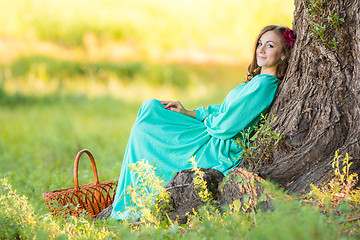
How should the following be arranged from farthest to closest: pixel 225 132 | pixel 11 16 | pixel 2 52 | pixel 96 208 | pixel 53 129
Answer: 1. pixel 11 16
2. pixel 2 52
3. pixel 53 129
4. pixel 96 208
5. pixel 225 132

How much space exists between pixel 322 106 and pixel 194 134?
979mm

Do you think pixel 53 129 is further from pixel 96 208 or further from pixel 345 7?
pixel 345 7

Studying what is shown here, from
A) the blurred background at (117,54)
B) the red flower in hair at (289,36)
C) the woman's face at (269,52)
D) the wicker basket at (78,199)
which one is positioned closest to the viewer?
the red flower in hair at (289,36)

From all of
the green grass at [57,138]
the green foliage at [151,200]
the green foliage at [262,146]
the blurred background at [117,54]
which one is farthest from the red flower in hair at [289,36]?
the blurred background at [117,54]

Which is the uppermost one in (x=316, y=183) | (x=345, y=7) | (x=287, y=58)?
(x=345, y=7)

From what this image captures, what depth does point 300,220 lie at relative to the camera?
1.78m

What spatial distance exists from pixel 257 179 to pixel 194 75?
863 centimetres

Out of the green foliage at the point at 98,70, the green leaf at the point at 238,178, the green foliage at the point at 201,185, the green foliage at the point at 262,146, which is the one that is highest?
the green foliage at the point at 262,146

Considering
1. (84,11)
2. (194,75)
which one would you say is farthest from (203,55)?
(84,11)

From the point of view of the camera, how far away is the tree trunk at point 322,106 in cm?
254

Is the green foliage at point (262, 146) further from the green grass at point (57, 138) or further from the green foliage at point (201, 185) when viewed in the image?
the green grass at point (57, 138)

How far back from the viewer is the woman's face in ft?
10.1

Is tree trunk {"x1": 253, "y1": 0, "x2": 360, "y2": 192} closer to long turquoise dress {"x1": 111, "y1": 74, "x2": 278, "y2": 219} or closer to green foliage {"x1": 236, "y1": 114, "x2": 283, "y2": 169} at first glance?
green foliage {"x1": 236, "y1": 114, "x2": 283, "y2": 169}

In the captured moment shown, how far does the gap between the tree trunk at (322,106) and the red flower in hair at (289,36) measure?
0.16 meters
